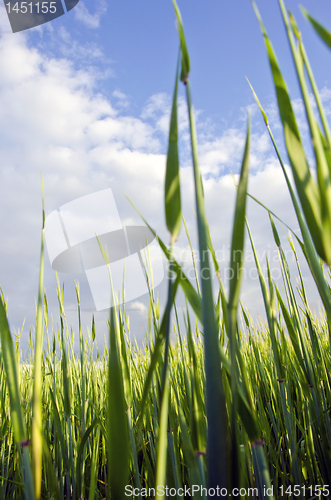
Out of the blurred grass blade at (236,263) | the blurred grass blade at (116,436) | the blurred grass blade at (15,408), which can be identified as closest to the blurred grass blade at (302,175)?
the blurred grass blade at (236,263)

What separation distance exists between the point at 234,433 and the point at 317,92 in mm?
351

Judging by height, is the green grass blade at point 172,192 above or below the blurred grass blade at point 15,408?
above

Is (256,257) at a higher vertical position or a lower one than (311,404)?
higher

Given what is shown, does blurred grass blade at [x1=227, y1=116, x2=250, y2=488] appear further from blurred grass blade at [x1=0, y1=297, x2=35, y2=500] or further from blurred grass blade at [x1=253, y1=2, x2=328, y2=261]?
blurred grass blade at [x1=0, y1=297, x2=35, y2=500]

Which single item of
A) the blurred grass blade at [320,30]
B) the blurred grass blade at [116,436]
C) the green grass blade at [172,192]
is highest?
the blurred grass blade at [320,30]

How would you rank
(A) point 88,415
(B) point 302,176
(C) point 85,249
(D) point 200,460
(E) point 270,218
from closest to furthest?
(B) point 302,176 < (D) point 200,460 < (E) point 270,218 < (A) point 88,415 < (C) point 85,249

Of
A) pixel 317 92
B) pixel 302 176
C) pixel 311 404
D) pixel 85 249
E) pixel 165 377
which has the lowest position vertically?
pixel 311 404

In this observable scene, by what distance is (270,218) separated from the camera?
68 cm

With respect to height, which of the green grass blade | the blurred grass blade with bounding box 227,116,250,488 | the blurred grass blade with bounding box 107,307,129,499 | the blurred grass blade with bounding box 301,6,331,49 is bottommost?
the blurred grass blade with bounding box 107,307,129,499

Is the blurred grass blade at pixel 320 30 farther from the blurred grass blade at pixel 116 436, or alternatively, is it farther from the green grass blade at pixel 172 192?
A: the blurred grass blade at pixel 116 436

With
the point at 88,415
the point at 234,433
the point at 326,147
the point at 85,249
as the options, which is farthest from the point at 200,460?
the point at 85,249

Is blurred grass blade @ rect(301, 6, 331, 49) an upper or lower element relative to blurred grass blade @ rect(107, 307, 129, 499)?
upper

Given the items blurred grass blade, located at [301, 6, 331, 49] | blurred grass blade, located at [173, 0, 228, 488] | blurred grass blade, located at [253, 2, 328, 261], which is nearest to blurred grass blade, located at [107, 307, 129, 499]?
blurred grass blade, located at [173, 0, 228, 488]

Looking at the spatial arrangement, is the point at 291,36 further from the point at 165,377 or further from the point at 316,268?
the point at 165,377
